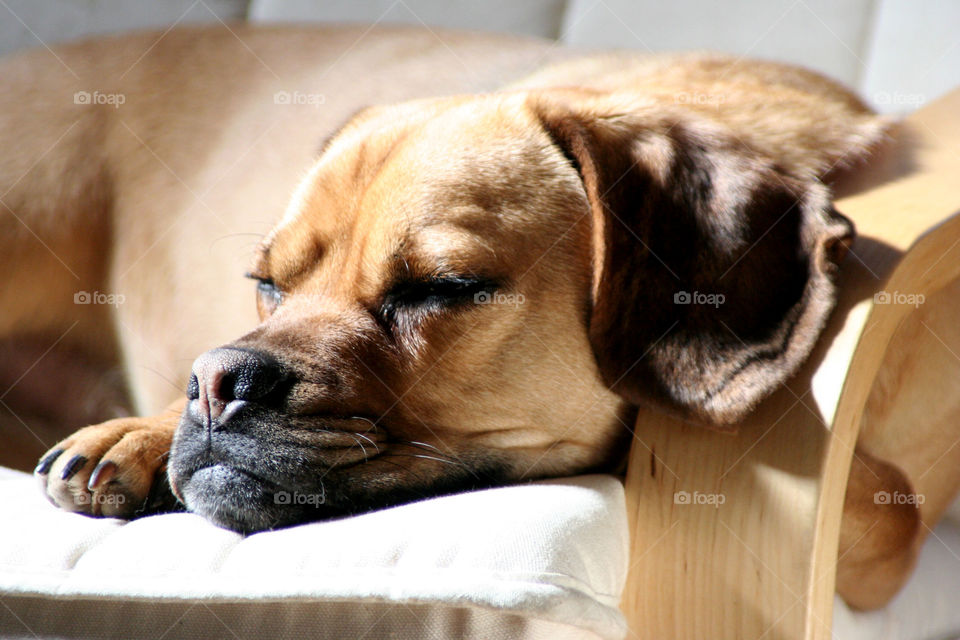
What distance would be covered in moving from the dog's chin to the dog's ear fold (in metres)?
0.48

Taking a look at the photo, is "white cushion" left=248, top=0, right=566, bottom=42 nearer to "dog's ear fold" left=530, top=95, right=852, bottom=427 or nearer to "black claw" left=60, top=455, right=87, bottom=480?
"dog's ear fold" left=530, top=95, right=852, bottom=427

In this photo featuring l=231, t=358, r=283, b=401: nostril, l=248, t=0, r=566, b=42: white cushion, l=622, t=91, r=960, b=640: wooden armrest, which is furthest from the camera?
l=248, t=0, r=566, b=42: white cushion

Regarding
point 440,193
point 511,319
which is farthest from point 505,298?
point 440,193

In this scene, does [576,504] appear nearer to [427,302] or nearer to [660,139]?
[427,302]

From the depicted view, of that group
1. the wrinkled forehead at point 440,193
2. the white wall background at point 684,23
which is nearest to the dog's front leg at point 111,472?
the wrinkled forehead at point 440,193

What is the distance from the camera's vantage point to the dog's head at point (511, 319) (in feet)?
3.74

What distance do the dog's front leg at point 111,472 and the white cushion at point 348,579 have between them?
0.68 ft

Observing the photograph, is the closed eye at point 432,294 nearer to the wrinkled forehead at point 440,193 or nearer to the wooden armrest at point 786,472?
the wrinkled forehead at point 440,193

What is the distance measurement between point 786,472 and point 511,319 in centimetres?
44

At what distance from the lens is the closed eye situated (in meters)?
1.23

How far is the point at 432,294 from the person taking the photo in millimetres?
1254

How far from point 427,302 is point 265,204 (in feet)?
3.35

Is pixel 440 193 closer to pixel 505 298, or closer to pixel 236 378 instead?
pixel 505 298
